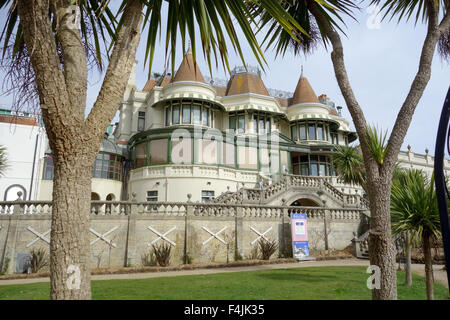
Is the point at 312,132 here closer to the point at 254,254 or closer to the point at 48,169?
the point at 254,254

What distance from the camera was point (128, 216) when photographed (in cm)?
1440

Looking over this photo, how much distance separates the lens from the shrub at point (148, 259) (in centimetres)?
1411

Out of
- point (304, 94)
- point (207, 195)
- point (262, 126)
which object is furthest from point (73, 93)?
point (304, 94)

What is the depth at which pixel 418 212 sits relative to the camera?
6359 millimetres

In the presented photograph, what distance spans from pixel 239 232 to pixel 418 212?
1032 centimetres

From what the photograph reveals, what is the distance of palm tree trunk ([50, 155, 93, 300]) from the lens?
275 cm

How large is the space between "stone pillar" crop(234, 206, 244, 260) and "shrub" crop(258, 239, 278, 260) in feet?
3.34

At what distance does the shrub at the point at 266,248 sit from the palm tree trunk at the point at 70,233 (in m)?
13.6

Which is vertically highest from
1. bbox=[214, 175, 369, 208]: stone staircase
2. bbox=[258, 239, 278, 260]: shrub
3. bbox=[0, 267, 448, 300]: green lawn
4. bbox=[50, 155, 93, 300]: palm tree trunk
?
bbox=[214, 175, 369, 208]: stone staircase

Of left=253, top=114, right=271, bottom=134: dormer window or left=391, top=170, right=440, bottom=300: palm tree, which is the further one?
left=253, top=114, right=271, bottom=134: dormer window

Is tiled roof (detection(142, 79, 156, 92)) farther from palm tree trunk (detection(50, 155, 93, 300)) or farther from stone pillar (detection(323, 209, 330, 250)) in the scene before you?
Result: palm tree trunk (detection(50, 155, 93, 300))

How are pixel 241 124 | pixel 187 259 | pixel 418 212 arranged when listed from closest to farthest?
pixel 418 212, pixel 187 259, pixel 241 124

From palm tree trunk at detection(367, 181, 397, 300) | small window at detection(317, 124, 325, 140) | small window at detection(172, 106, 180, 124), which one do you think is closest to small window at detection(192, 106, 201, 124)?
small window at detection(172, 106, 180, 124)
